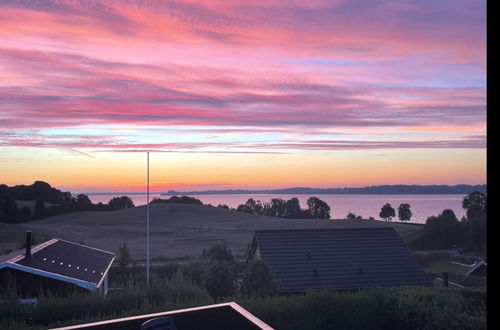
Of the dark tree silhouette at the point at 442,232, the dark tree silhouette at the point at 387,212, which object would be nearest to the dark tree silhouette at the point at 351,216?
the dark tree silhouette at the point at 387,212

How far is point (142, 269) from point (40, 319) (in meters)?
15.4

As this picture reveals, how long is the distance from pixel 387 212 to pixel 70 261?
4096 centimetres

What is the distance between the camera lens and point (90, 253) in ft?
76.4

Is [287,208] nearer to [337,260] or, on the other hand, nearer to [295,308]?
[337,260]

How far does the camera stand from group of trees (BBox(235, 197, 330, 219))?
6556 cm

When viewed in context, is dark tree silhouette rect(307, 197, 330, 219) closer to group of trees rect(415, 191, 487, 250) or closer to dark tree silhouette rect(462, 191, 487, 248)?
dark tree silhouette rect(462, 191, 487, 248)

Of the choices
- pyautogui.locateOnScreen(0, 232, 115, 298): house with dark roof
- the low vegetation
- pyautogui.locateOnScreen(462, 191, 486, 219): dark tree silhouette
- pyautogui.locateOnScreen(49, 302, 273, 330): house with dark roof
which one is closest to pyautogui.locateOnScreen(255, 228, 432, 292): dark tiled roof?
the low vegetation

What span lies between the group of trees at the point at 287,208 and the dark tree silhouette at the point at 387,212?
33.9 ft

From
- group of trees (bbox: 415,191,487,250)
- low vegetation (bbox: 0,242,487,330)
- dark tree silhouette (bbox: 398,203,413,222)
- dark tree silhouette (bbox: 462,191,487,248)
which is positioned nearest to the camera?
low vegetation (bbox: 0,242,487,330)

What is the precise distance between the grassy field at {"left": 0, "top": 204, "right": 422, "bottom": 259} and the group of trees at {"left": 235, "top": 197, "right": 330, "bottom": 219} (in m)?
1.99

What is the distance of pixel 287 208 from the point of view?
72.4 meters

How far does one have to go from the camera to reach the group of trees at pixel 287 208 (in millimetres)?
65562

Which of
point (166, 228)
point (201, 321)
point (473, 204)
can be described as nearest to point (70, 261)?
point (201, 321)

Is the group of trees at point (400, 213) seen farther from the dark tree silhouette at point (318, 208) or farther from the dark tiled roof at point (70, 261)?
the dark tiled roof at point (70, 261)
